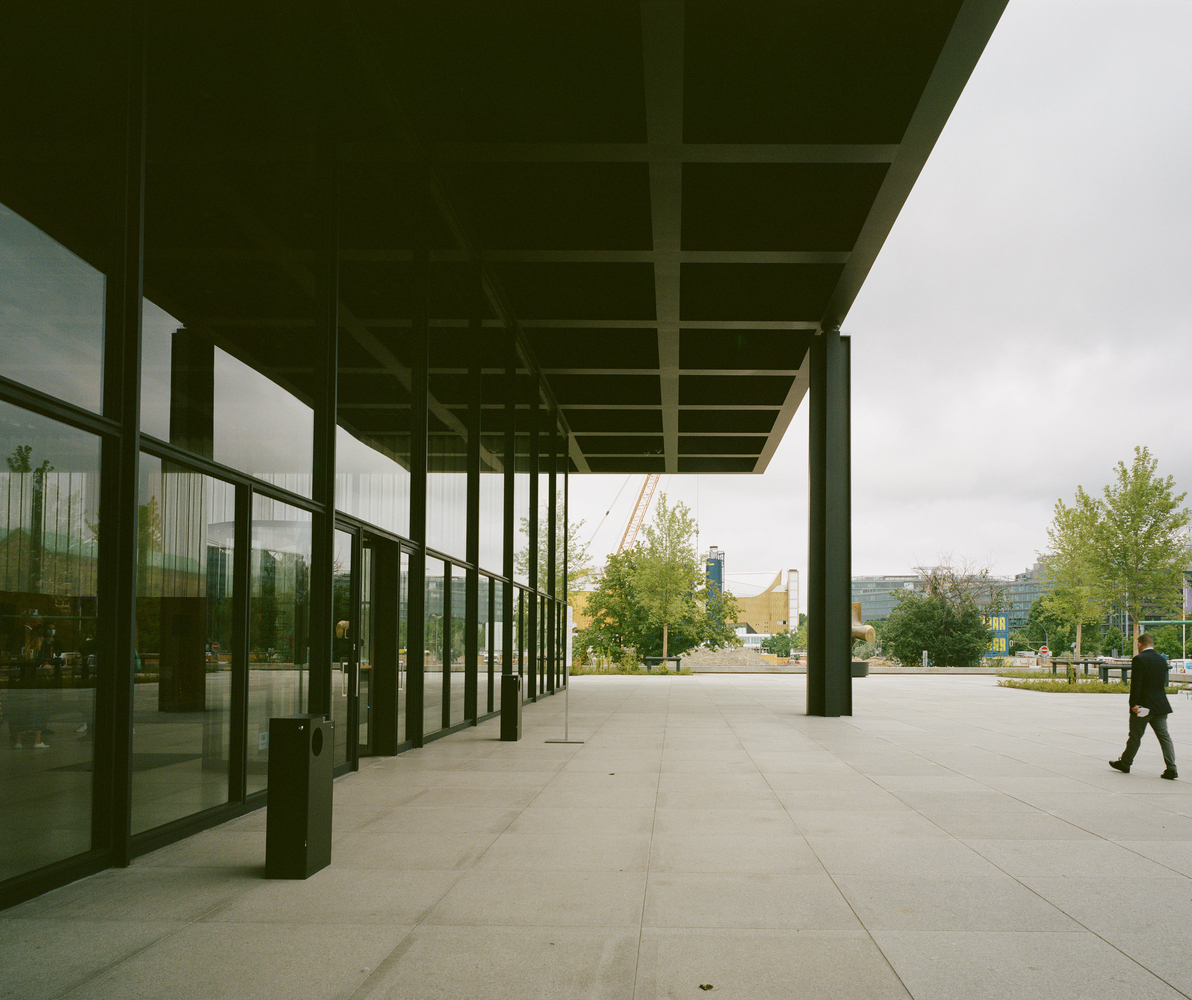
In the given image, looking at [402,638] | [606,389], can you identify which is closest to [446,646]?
[402,638]

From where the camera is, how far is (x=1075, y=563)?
1697 inches

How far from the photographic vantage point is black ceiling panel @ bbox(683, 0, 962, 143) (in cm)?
1071

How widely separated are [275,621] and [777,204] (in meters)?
9.99

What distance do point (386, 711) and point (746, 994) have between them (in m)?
9.03

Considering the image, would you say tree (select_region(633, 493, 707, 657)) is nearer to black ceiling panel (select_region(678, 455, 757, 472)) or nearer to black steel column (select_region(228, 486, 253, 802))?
black ceiling panel (select_region(678, 455, 757, 472))

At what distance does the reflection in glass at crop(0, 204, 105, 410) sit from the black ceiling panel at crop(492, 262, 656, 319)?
1158 cm

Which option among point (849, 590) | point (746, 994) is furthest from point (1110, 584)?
point (746, 994)

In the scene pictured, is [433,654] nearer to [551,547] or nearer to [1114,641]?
[551,547]

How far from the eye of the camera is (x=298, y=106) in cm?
1006

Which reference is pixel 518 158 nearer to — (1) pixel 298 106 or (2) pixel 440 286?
(2) pixel 440 286

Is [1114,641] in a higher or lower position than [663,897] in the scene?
lower

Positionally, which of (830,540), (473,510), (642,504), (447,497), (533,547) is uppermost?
(642,504)

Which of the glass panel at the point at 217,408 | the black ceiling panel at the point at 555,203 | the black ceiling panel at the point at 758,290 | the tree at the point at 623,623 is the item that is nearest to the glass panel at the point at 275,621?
the glass panel at the point at 217,408

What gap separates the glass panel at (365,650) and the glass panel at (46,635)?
5.44 m
